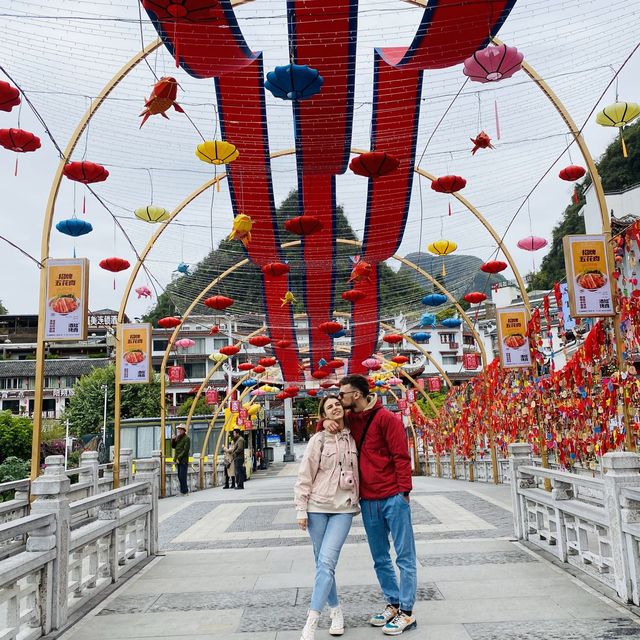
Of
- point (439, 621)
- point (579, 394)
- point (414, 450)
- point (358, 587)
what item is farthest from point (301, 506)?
point (414, 450)

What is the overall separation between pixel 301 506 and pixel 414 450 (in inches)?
841

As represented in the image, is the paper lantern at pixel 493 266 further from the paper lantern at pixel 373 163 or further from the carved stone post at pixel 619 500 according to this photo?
the carved stone post at pixel 619 500

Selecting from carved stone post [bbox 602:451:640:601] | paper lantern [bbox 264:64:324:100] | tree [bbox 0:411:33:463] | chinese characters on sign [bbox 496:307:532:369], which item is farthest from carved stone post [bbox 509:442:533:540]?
tree [bbox 0:411:33:463]

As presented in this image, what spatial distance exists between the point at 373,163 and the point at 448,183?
2.20 m

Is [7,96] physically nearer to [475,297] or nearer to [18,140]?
[18,140]

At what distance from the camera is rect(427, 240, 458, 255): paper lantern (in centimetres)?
1205

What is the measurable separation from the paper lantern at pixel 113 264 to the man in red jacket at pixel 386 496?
26.4 feet

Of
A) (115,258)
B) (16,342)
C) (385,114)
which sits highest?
(16,342)

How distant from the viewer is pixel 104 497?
19.3 ft

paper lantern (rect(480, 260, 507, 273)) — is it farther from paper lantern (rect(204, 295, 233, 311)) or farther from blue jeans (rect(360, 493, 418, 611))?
blue jeans (rect(360, 493, 418, 611))

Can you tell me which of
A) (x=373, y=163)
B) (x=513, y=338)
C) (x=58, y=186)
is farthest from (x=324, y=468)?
(x=513, y=338)

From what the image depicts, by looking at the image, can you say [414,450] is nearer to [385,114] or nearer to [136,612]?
[385,114]

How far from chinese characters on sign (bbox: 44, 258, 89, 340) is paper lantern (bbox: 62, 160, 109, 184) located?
A: 132cm

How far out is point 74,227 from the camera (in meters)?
9.34
